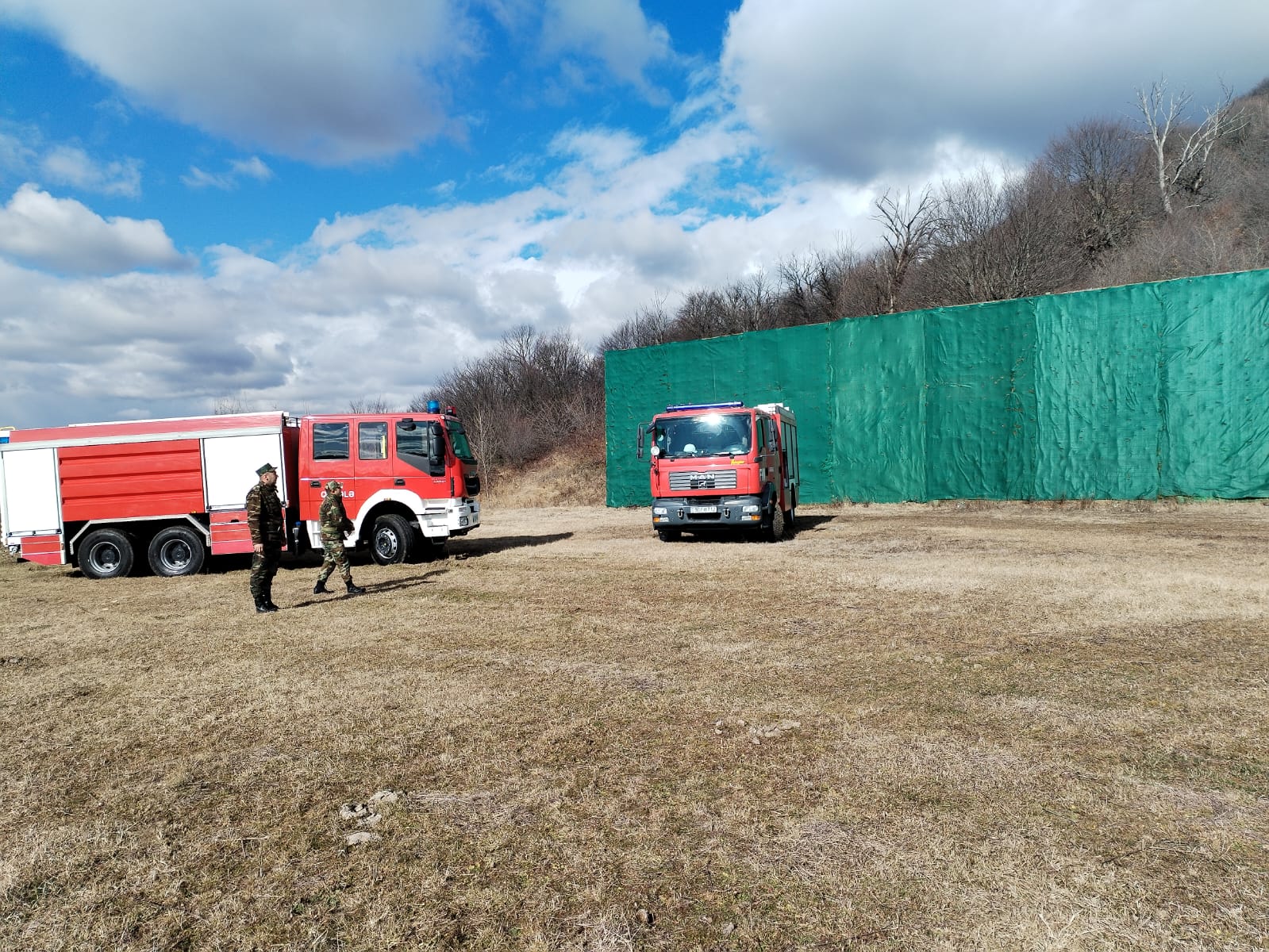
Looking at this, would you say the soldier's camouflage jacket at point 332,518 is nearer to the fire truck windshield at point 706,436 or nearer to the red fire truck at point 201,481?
the red fire truck at point 201,481

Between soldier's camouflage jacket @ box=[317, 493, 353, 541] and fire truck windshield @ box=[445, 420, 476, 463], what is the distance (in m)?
2.83

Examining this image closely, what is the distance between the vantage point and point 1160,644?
6.10m

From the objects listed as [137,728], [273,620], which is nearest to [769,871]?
[137,728]

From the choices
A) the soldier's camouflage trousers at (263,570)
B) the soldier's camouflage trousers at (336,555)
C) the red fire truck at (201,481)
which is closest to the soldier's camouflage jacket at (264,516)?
the soldier's camouflage trousers at (263,570)

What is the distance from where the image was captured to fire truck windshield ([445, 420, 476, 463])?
41.7 feet

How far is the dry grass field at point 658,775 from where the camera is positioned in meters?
2.73

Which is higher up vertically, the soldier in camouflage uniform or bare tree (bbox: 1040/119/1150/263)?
bare tree (bbox: 1040/119/1150/263)

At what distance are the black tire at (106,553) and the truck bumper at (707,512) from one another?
895 centimetres

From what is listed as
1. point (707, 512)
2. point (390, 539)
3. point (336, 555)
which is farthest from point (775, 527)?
point (336, 555)

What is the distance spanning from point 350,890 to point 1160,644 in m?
6.27

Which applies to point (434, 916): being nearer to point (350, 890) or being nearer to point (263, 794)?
point (350, 890)

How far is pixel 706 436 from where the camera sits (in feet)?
45.2

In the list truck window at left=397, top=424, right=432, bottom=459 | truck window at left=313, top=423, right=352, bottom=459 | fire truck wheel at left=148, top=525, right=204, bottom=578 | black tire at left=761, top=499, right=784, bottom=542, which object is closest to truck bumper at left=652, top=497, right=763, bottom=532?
black tire at left=761, top=499, right=784, bottom=542

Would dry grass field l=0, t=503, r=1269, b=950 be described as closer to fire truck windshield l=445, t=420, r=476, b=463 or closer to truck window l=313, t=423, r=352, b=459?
truck window l=313, t=423, r=352, b=459
